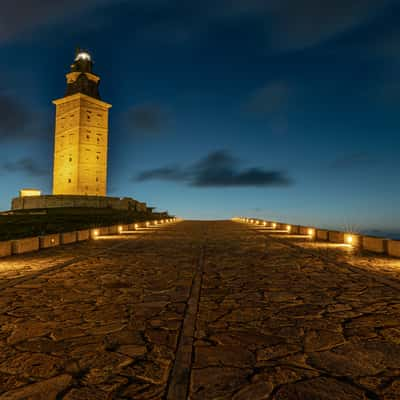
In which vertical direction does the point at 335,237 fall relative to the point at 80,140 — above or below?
below

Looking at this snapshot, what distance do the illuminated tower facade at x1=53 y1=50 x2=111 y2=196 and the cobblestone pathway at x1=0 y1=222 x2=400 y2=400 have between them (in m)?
55.5

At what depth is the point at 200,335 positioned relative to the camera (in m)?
4.11

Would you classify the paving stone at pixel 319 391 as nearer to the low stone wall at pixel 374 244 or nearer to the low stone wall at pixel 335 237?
the low stone wall at pixel 374 244

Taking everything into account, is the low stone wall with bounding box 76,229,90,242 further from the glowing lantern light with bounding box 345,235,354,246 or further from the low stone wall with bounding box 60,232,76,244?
the glowing lantern light with bounding box 345,235,354,246

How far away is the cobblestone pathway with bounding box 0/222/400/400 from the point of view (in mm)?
2910

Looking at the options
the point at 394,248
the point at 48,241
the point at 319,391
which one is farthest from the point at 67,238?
the point at 319,391

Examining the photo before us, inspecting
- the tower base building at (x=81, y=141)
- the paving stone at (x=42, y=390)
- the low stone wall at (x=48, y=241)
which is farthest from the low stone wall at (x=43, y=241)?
the tower base building at (x=81, y=141)

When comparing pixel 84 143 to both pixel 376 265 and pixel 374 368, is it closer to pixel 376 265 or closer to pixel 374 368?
pixel 376 265

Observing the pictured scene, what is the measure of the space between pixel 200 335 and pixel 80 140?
6212 centimetres

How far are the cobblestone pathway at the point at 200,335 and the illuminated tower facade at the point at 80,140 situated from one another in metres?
55.5

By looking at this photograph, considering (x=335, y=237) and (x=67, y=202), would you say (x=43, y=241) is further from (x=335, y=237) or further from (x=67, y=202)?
(x=67, y=202)

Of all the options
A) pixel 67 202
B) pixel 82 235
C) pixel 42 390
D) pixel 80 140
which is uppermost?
pixel 80 140

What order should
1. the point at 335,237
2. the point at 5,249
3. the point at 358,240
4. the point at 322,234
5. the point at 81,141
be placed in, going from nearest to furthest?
the point at 5,249 < the point at 358,240 < the point at 335,237 < the point at 322,234 < the point at 81,141

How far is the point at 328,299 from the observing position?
5770 millimetres
